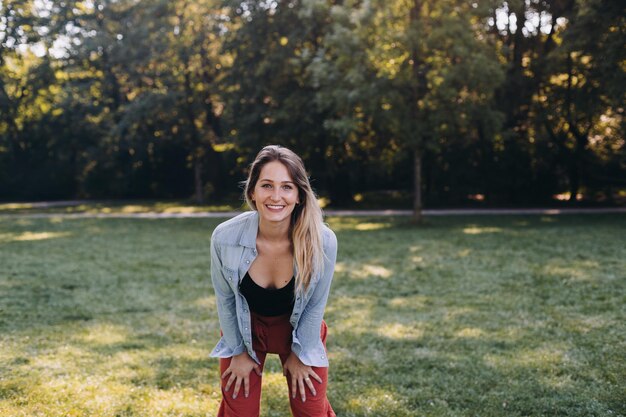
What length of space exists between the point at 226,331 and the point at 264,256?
42cm

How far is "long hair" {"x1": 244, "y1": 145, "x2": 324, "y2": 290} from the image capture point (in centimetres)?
297

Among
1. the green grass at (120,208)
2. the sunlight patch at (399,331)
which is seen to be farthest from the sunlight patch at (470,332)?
the green grass at (120,208)

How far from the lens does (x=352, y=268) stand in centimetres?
1016

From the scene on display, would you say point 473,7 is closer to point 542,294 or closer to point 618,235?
point 618,235

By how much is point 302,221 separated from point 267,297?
42 cm

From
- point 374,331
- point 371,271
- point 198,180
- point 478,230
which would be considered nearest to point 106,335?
point 374,331

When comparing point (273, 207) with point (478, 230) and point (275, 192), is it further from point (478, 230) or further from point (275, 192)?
point (478, 230)

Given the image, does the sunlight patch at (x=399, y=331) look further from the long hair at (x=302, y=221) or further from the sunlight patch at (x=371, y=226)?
the sunlight patch at (x=371, y=226)

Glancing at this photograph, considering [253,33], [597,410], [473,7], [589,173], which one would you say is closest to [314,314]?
[597,410]

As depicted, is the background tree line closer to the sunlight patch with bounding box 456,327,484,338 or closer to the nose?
the sunlight patch with bounding box 456,327,484,338

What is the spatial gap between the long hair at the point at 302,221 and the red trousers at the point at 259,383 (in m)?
0.30

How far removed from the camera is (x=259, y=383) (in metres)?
3.04

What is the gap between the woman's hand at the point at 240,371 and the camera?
2.97 m

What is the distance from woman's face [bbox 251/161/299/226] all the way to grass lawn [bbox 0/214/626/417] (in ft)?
6.71
